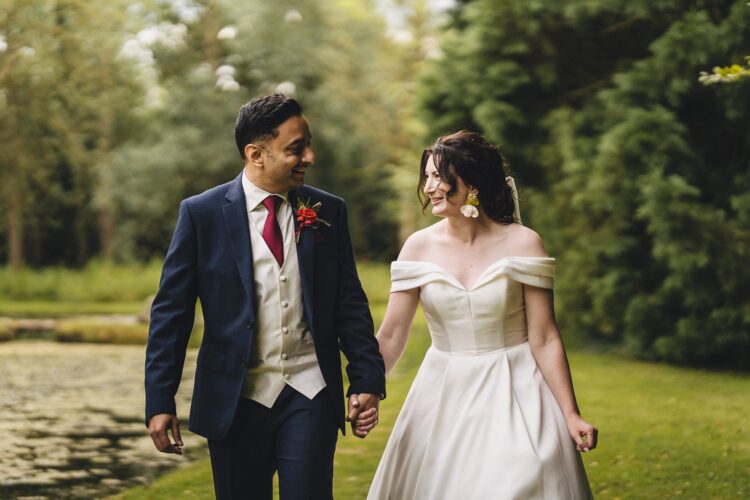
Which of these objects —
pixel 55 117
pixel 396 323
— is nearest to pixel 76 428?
pixel 396 323

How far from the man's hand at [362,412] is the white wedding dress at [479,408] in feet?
1.14

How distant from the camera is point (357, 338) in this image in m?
3.41

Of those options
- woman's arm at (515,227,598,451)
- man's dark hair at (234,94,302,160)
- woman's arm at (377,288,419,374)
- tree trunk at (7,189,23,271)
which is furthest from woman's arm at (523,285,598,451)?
tree trunk at (7,189,23,271)

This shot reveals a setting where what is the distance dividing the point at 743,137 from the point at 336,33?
21226 millimetres

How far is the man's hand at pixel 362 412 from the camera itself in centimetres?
336

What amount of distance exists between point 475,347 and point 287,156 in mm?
1046

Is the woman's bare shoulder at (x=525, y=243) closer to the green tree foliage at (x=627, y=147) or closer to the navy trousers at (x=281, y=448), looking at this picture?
the navy trousers at (x=281, y=448)

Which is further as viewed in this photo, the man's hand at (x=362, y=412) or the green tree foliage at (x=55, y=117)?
the green tree foliage at (x=55, y=117)

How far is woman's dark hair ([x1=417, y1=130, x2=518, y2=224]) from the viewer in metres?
3.69

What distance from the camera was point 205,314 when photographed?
332 centimetres

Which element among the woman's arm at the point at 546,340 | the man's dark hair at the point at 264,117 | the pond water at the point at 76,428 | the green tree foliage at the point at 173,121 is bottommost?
the pond water at the point at 76,428

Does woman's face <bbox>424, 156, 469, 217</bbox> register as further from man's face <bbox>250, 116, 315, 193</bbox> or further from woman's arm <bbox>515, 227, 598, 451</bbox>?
man's face <bbox>250, 116, 315, 193</bbox>

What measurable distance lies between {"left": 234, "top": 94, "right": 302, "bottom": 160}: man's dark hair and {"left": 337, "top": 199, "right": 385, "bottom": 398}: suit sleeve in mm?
457

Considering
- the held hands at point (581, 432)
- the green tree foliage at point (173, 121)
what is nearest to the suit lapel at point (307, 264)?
the held hands at point (581, 432)
